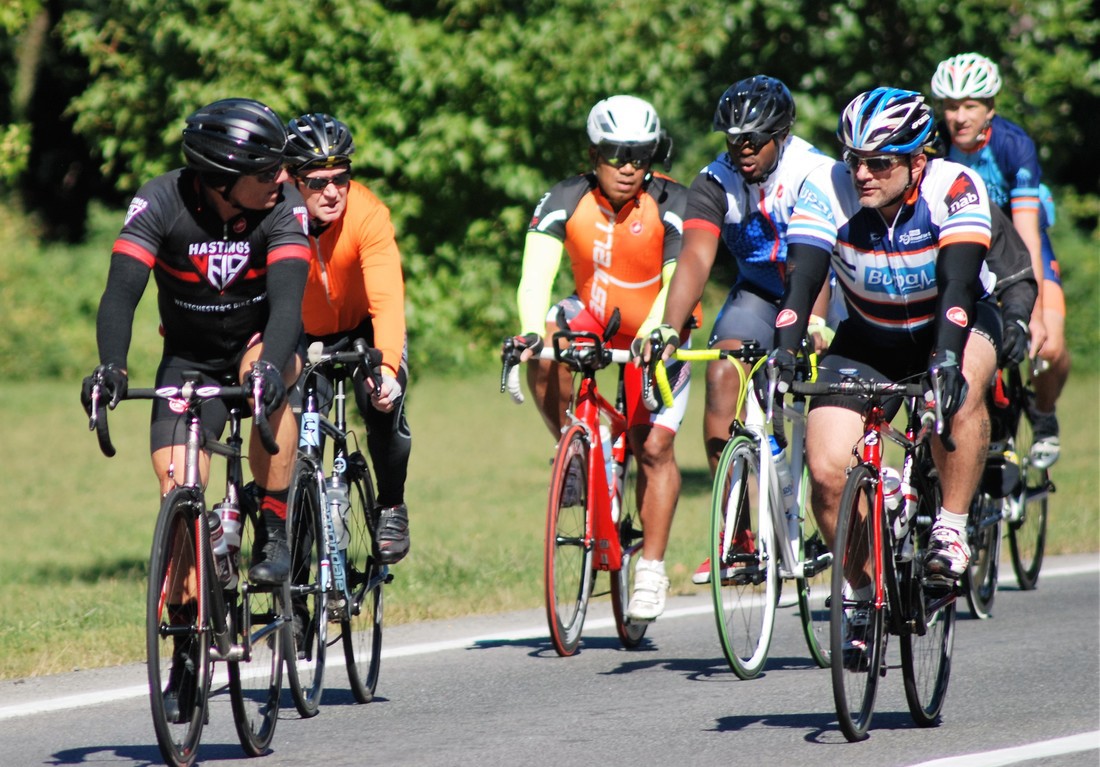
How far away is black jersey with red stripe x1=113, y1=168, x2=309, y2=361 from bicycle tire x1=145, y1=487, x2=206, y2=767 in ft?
2.94

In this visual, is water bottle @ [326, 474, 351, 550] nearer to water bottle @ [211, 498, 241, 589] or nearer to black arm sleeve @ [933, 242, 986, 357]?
water bottle @ [211, 498, 241, 589]

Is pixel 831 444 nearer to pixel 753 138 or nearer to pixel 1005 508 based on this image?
pixel 753 138

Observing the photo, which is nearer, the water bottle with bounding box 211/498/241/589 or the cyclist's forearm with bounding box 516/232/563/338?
the water bottle with bounding box 211/498/241/589

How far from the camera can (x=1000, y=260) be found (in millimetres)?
8844

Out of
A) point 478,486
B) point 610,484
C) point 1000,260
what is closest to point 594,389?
point 610,484

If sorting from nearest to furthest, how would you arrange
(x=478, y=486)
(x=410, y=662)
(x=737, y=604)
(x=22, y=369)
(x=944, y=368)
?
(x=944, y=368), (x=737, y=604), (x=410, y=662), (x=478, y=486), (x=22, y=369)

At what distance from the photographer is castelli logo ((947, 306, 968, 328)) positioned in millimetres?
6340

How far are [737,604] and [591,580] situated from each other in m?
0.90

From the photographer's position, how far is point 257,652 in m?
6.02

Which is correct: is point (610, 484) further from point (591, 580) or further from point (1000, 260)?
point (1000, 260)

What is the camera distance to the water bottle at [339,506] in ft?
22.5

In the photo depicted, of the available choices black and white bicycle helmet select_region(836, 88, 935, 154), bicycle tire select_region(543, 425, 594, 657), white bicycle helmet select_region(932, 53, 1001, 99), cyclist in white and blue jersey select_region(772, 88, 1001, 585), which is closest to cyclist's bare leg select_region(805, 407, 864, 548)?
cyclist in white and blue jersey select_region(772, 88, 1001, 585)

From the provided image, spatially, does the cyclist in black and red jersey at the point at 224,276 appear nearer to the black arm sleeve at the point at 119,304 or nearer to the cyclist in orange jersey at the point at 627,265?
the black arm sleeve at the point at 119,304

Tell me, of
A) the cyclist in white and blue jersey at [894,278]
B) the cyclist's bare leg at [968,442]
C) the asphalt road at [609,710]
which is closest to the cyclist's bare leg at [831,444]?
the cyclist in white and blue jersey at [894,278]
